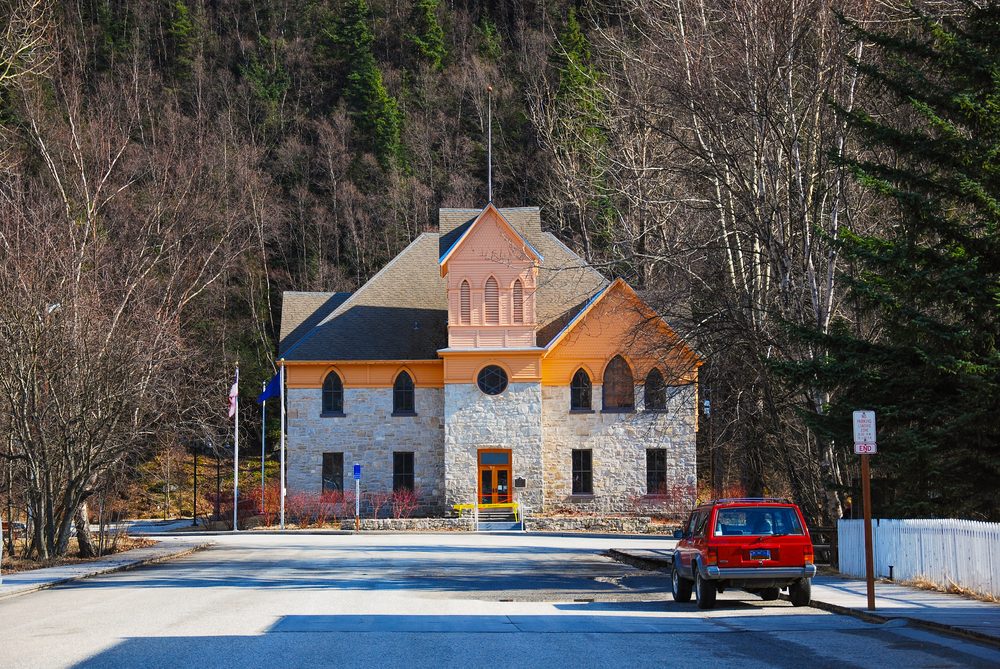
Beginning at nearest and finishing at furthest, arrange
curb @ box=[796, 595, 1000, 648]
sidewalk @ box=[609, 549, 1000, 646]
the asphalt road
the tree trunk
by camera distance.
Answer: the asphalt road → curb @ box=[796, 595, 1000, 648] → sidewalk @ box=[609, 549, 1000, 646] → the tree trunk

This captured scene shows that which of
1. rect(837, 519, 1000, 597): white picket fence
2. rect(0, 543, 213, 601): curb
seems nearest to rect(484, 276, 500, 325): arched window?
rect(0, 543, 213, 601): curb

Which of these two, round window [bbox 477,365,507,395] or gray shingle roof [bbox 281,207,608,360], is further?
gray shingle roof [bbox 281,207,608,360]

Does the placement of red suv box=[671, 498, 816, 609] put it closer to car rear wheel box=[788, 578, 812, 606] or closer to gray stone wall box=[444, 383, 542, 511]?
car rear wheel box=[788, 578, 812, 606]

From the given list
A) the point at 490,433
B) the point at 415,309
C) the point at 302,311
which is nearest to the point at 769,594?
the point at 490,433

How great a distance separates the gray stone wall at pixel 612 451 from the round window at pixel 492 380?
7.87 ft

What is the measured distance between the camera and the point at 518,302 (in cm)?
5056

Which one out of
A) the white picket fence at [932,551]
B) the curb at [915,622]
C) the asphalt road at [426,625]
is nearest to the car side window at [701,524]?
the asphalt road at [426,625]

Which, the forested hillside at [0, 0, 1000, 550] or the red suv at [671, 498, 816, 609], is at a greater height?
the forested hillside at [0, 0, 1000, 550]

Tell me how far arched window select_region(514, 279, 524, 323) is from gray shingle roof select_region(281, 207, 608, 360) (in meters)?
1.78

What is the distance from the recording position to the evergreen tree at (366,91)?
75.2 m

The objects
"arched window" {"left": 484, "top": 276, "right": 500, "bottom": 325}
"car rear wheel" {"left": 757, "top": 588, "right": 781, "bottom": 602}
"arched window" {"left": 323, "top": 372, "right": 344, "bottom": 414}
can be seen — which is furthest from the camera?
"arched window" {"left": 323, "top": 372, "right": 344, "bottom": 414}

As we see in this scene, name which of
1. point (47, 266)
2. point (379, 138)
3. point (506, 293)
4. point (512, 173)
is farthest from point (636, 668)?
point (379, 138)

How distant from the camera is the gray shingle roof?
5234 cm

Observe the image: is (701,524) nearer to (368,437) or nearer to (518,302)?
(518,302)
